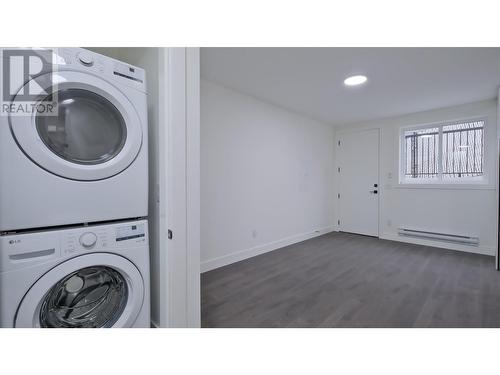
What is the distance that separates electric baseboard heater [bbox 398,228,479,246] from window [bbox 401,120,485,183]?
86 cm

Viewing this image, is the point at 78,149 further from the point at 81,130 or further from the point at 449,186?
the point at 449,186

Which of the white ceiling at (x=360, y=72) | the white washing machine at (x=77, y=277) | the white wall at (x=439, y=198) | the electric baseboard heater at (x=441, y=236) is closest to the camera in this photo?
the white washing machine at (x=77, y=277)

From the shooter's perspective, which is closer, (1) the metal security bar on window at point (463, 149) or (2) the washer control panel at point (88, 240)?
(2) the washer control panel at point (88, 240)

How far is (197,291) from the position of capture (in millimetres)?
1234

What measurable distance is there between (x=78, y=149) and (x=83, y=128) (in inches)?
4.4

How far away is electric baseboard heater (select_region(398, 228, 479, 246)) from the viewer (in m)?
3.33

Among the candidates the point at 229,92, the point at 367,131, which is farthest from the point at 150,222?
the point at 367,131

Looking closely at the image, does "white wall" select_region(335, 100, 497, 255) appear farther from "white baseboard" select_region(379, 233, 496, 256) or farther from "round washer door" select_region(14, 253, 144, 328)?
"round washer door" select_region(14, 253, 144, 328)

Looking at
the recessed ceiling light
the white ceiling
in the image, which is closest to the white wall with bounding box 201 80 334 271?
the white ceiling

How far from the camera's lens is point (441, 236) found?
3555 millimetres

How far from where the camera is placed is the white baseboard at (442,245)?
3.25 metres

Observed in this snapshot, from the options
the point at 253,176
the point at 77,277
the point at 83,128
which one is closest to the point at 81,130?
the point at 83,128

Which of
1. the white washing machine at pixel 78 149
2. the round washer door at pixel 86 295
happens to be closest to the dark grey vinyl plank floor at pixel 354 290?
the round washer door at pixel 86 295

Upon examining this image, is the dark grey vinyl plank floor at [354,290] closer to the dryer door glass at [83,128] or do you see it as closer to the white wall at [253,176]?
the white wall at [253,176]
